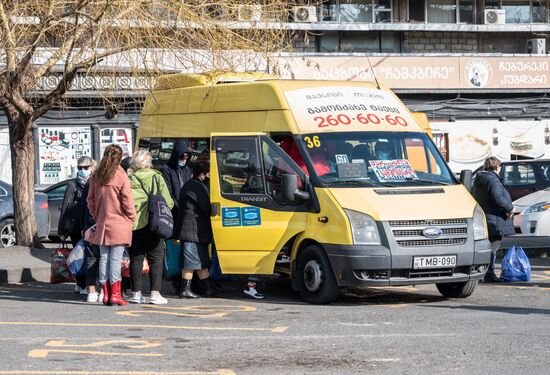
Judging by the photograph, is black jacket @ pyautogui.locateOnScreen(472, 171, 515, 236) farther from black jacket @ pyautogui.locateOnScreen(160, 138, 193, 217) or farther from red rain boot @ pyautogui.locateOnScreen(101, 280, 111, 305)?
red rain boot @ pyautogui.locateOnScreen(101, 280, 111, 305)

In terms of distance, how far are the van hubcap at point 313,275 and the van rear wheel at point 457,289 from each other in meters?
1.59

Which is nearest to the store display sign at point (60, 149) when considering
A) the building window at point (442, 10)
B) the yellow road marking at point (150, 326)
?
the building window at point (442, 10)

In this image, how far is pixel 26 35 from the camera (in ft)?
55.1

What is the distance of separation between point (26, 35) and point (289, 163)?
568cm

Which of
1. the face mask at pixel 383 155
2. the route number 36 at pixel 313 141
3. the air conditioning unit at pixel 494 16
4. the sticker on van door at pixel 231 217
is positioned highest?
the air conditioning unit at pixel 494 16

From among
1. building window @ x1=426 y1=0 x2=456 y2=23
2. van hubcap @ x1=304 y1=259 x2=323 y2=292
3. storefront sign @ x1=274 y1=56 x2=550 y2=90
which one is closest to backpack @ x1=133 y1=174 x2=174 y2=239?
van hubcap @ x1=304 y1=259 x2=323 y2=292

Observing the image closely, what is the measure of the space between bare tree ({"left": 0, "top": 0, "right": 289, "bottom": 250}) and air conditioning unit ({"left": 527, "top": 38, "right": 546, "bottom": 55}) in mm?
25268

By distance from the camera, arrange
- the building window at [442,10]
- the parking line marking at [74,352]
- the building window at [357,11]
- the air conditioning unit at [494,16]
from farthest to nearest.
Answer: the building window at [442,10] < the air conditioning unit at [494,16] < the building window at [357,11] < the parking line marking at [74,352]

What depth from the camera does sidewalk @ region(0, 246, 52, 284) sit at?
15867mm

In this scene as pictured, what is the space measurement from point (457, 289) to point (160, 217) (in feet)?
11.5

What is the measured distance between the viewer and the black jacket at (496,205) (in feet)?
48.9

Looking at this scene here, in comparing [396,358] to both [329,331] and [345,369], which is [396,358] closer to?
[345,369]

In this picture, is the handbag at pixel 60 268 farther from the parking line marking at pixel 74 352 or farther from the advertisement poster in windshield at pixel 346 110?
the parking line marking at pixel 74 352

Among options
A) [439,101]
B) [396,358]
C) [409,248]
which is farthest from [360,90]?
[439,101]
